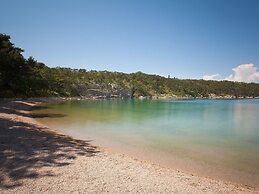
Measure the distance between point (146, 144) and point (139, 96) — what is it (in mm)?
130200

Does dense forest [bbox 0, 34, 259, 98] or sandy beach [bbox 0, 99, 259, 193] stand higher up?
dense forest [bbox 0, 34, 259, 98]

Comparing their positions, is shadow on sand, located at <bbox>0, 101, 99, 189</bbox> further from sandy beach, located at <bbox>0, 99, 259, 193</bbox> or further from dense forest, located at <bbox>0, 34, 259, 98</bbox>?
dense forest, located at <bbox>0, 34, 259, 98</bbox>

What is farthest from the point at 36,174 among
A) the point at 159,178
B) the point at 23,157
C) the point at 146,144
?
the point at 146,144

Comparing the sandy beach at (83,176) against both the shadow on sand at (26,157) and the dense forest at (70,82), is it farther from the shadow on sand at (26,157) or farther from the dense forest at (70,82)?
the dense forest at (70,82)

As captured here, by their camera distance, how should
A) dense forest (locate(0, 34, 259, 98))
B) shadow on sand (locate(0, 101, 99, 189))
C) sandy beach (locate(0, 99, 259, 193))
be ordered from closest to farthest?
sandy beach (locate(0, 99, 259, 193)), shadow on sand (locate(0, 101, 99, 189)), dense forest (locate(0, 34, 259, 98))

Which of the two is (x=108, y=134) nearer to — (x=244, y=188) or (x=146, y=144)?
(x=146, y=144)

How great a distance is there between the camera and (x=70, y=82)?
364ft

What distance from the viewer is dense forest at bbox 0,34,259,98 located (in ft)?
131

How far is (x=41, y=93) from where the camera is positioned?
8300 cm

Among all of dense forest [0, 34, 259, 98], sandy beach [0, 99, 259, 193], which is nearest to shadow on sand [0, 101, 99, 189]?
sandy beach [0, 99, 259, 193]

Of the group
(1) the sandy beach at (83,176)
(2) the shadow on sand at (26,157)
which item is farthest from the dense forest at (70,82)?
(1) the sandy beach at (83,176)

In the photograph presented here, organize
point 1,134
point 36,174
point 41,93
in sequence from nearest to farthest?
point 36,174 < point 1,134 < point 41,93

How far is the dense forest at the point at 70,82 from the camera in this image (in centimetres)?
3994

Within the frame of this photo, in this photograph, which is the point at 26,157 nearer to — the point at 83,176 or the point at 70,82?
the point at 83,176
